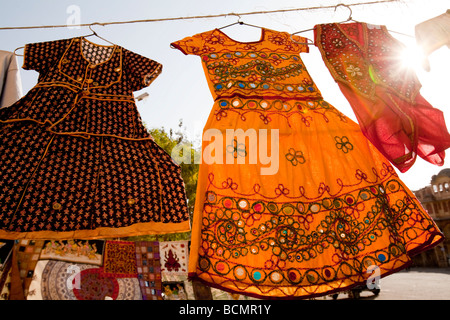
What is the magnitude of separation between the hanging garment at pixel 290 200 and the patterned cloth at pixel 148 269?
109 cm

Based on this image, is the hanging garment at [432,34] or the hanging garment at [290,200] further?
the hanging garment at [432,34]

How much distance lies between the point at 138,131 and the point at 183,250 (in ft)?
4.11

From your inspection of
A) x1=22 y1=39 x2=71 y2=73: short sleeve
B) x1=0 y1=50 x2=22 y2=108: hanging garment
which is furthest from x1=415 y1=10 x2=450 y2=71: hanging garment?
x1=0 y1=50 x2=22 y2=108: hanging garment

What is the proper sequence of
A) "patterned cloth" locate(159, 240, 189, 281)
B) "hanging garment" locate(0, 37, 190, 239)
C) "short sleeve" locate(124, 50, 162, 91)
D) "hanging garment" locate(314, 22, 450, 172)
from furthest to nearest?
1. "patterned cloth" locate(159, 240, 189, 281)
2. "short sleeve" locate(124, 50, 162, 91)
3. "hanging garment" locate(314, 22, 450, 172)
4. "hanging garment" locate(0, 37, 190, 239)

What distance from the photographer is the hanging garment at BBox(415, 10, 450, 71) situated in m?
2.09

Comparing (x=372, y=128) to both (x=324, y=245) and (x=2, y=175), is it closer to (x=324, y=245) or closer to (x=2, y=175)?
(x=324, y=245)

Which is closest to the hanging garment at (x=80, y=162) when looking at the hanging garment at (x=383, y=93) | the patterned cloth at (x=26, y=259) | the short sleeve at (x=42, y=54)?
the short sleeve at (x=42, y=54)

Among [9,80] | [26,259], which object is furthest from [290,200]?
[9,80]

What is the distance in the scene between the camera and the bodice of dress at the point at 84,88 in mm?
1910

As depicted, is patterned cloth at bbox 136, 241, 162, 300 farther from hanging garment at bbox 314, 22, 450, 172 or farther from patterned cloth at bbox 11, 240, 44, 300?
hanging garment at bbox 314, 22, 450, 172

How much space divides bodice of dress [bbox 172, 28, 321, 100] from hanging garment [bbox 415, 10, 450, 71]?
0.81 metres

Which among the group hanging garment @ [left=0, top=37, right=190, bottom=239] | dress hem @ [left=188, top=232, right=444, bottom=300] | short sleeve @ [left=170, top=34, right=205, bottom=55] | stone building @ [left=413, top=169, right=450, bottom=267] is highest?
short sleeve @ [left=170, top=34, right=205, bottom=55]

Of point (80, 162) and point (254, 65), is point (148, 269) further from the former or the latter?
point (254, 65)

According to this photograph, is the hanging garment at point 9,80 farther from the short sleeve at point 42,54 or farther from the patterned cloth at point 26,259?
the patterned cloth at point 26,259
